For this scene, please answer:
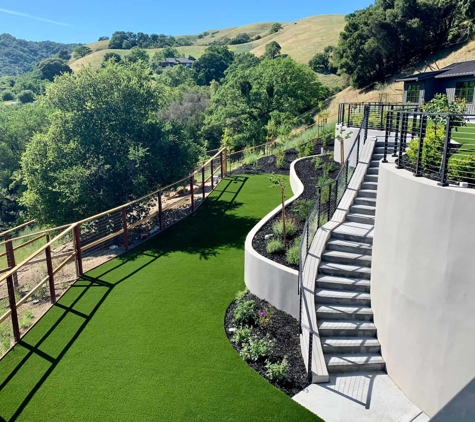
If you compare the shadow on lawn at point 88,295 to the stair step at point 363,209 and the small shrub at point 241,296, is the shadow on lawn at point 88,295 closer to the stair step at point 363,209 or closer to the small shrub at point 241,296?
the small shrub at point 241,296

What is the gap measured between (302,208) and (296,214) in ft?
0.78

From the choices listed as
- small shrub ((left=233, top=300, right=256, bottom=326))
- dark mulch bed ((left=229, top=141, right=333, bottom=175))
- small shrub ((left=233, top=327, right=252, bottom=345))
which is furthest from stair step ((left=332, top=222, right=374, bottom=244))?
dark mulch bed ((left=229, top=141, right=333, bottom=175))

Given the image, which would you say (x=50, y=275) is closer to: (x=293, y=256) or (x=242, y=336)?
(x=242, y=336)

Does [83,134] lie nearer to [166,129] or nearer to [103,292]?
[166,129]

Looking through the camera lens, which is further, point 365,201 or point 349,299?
point 365,201

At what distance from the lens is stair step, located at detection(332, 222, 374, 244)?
862cm

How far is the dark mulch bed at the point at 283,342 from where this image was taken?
20.0 ft

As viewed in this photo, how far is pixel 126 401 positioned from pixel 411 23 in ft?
149

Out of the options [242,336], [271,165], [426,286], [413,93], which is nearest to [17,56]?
[413,93]

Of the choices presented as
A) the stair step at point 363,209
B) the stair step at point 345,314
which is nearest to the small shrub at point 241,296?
the stair step at point 345,314

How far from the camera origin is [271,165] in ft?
64.0

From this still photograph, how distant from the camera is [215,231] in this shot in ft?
40.7

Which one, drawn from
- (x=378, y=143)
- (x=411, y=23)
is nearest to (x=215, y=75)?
(x=411, y=23)

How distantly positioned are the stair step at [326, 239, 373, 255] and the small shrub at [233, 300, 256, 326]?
230cm
